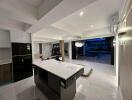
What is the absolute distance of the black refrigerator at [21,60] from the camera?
3.31 meters

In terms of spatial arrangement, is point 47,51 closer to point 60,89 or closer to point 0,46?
point 0,46

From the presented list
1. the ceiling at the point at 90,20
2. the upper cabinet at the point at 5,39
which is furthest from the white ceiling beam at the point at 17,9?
the upper cabinet at the point at 5,39

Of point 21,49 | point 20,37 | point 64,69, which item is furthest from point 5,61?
point 64,69

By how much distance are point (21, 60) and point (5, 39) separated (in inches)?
45.5

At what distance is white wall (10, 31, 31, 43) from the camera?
131 inches

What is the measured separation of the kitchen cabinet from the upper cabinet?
872 millimetres

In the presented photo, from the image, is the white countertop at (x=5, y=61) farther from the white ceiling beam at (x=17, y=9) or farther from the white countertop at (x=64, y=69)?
the white ceiling beam at (x=17, y=9)

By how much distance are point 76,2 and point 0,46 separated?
360 cm

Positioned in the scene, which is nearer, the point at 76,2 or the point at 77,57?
the point at 76,2

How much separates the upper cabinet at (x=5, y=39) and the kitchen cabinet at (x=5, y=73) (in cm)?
87

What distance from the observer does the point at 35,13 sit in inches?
82.4

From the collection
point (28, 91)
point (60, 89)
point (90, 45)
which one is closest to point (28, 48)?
point (28, 91)

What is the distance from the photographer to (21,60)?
3.49 meters

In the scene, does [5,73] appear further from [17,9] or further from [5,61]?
[17,9]
